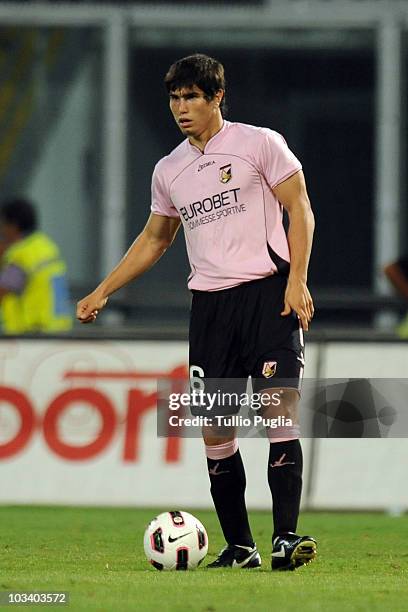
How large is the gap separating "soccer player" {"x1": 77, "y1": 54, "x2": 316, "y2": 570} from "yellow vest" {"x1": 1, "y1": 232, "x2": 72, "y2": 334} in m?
5.54

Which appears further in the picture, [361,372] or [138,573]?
[361,372]

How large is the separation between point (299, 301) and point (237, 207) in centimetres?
48

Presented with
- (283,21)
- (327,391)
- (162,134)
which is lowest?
(327,391)

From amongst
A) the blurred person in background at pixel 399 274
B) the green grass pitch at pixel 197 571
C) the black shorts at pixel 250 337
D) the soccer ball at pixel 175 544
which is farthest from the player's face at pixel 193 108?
the blurred person in background at pixel 399 274

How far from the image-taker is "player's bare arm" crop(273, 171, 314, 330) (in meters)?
6.84

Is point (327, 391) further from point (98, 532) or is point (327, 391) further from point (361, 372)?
point (98, 532)

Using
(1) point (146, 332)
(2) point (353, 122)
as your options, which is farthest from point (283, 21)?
(1) point (146, 332)

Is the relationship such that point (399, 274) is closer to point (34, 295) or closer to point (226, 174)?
point (34, 295)

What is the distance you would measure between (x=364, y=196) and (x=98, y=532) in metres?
9.65

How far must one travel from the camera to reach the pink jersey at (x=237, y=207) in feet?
22.9

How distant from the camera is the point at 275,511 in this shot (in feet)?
22.6

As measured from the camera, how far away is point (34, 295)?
12602 millimetres

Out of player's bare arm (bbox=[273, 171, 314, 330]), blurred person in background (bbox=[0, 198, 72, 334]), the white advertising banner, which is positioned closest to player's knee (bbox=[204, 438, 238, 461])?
player's bare arm (bbox=[273, 171, 314, 330])

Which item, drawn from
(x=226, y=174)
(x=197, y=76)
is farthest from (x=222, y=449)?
(x=197, y=76)
